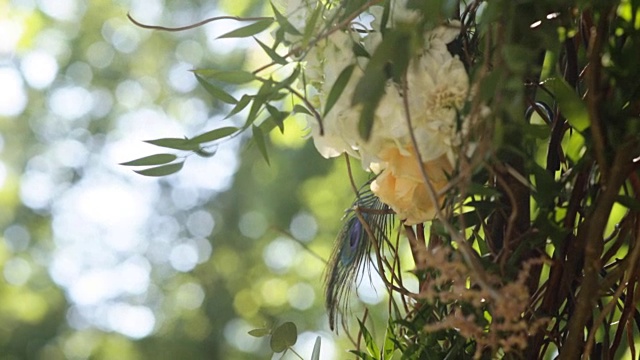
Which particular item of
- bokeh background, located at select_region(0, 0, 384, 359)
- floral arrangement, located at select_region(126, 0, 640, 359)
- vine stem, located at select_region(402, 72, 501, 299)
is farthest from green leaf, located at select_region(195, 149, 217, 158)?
bokeh background, located at select_region(0, 0, 384, 359)

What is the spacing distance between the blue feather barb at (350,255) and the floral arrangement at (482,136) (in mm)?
39

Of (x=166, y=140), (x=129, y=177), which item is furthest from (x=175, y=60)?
(x=166, y=140)

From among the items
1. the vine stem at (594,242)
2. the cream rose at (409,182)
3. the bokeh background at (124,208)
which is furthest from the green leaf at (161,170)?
the bokeh background at (124,208)

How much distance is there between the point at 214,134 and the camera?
526 mm

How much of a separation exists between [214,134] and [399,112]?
104 mm

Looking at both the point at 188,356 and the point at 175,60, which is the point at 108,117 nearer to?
the point at 175,60

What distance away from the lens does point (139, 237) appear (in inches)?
210

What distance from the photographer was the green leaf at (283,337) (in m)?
0.59

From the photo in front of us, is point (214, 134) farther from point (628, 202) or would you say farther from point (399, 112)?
point (628, 202)

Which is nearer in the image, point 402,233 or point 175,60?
point 402,233

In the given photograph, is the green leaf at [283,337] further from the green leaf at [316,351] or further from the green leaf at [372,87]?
the green leaf at [372,87]

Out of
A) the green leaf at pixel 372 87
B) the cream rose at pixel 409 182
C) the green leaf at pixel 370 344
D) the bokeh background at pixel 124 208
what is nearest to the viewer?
the green leaf at pixel 372 87

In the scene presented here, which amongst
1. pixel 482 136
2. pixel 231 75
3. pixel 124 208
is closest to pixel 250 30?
pixel 231 75

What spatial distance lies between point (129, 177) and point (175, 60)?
744 millimetres
